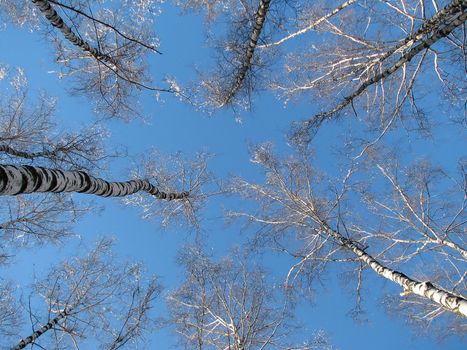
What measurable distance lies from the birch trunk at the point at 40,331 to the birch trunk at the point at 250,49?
6.07 meters

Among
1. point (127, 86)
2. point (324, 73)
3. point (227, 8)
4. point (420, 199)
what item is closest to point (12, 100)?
point (127, 86)

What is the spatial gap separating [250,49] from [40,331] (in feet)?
22.5

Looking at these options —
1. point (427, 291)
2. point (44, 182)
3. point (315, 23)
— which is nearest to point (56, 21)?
point (44, 182)

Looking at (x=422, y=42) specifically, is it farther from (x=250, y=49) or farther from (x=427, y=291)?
(x=250, y=49)

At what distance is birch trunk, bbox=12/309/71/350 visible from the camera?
6.68 m

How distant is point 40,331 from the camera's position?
22.9ft

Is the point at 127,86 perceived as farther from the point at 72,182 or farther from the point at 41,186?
the point at 41,186

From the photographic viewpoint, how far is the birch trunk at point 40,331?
6.68 metres

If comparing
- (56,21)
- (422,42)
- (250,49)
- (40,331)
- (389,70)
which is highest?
(250,49)

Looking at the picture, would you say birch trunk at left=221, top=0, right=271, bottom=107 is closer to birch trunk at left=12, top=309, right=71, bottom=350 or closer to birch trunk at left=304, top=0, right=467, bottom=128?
birch trunk at left=304, top=0, right=467, bottom=128

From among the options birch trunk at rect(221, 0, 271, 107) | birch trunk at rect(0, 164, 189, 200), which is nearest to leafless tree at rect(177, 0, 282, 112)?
Answer: birch trunk at rect(221, 0, 271, 107)

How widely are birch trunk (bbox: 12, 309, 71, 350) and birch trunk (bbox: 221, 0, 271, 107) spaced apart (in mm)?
6065

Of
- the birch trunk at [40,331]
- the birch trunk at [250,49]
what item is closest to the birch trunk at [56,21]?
the birch trunk at [250,49]

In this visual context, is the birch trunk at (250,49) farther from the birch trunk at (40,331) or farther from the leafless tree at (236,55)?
the birch trunk at (40,331)
